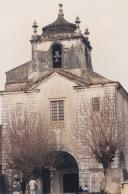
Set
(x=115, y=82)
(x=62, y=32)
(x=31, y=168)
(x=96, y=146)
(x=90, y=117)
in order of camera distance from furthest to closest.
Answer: (x=62, y=32) → (x=115, y=82) → (x=90, y=117) → (x=31, y=168) → (x=96, y=146)

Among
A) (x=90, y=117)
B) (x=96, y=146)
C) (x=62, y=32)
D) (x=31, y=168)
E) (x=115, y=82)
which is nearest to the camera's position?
(x=96, y=146)

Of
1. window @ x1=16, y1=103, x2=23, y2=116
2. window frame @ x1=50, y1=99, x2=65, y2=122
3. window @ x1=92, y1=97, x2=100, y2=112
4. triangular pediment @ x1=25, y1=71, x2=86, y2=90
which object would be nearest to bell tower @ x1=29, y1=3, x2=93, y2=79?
triangular pediment @ x1=25, y1=71, x2=86, y2=90

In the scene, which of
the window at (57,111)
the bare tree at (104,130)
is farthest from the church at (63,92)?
the bare tree at (104,130)

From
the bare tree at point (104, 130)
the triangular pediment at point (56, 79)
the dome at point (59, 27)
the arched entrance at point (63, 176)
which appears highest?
the dome at point (59, 27)

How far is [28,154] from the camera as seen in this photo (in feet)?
149

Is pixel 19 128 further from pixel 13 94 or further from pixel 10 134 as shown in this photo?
pixel 13 94

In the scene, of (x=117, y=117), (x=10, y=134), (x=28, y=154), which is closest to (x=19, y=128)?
(x=10, y=134)

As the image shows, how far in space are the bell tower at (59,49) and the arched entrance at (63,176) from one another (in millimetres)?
7214

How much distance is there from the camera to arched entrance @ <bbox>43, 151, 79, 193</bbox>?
172 feet

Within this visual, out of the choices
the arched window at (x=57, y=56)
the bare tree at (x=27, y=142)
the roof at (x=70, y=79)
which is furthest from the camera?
the arched window at (x=57, y=56)

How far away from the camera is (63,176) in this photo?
53.2 meters

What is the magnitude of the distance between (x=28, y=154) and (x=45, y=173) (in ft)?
23.0

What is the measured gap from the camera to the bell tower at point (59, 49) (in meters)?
53.9

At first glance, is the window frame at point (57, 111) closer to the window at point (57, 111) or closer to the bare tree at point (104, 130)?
the window at point (57, 111)
